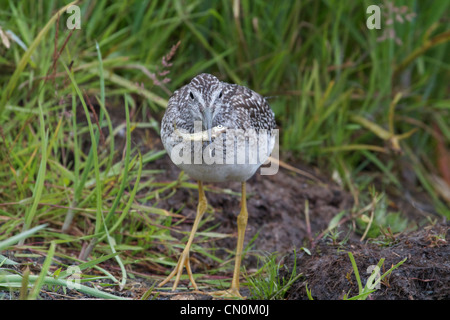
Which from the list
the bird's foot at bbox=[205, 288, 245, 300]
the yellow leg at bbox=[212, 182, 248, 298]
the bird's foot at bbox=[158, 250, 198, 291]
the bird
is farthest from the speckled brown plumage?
the bird's foot at bbox=[205, 288, 245, 300]

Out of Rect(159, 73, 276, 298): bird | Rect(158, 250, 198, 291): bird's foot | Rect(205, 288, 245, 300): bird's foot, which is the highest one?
Rect(159, 73, 276, 298): bird

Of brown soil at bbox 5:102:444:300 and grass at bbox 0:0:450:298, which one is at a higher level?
Result: grass at bbox 0:0:450:298

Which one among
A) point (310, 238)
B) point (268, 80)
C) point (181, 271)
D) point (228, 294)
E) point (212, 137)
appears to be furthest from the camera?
point (268, 80)

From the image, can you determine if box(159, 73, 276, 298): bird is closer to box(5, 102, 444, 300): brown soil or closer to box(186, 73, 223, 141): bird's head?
box(186, 73, 223, 141): bird's head

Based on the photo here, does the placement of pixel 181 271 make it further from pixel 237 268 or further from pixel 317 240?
pixel 317 240

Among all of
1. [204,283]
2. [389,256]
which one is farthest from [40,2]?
[389,256]

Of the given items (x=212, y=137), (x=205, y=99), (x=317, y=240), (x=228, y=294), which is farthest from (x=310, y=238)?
(x=205, y=99)
